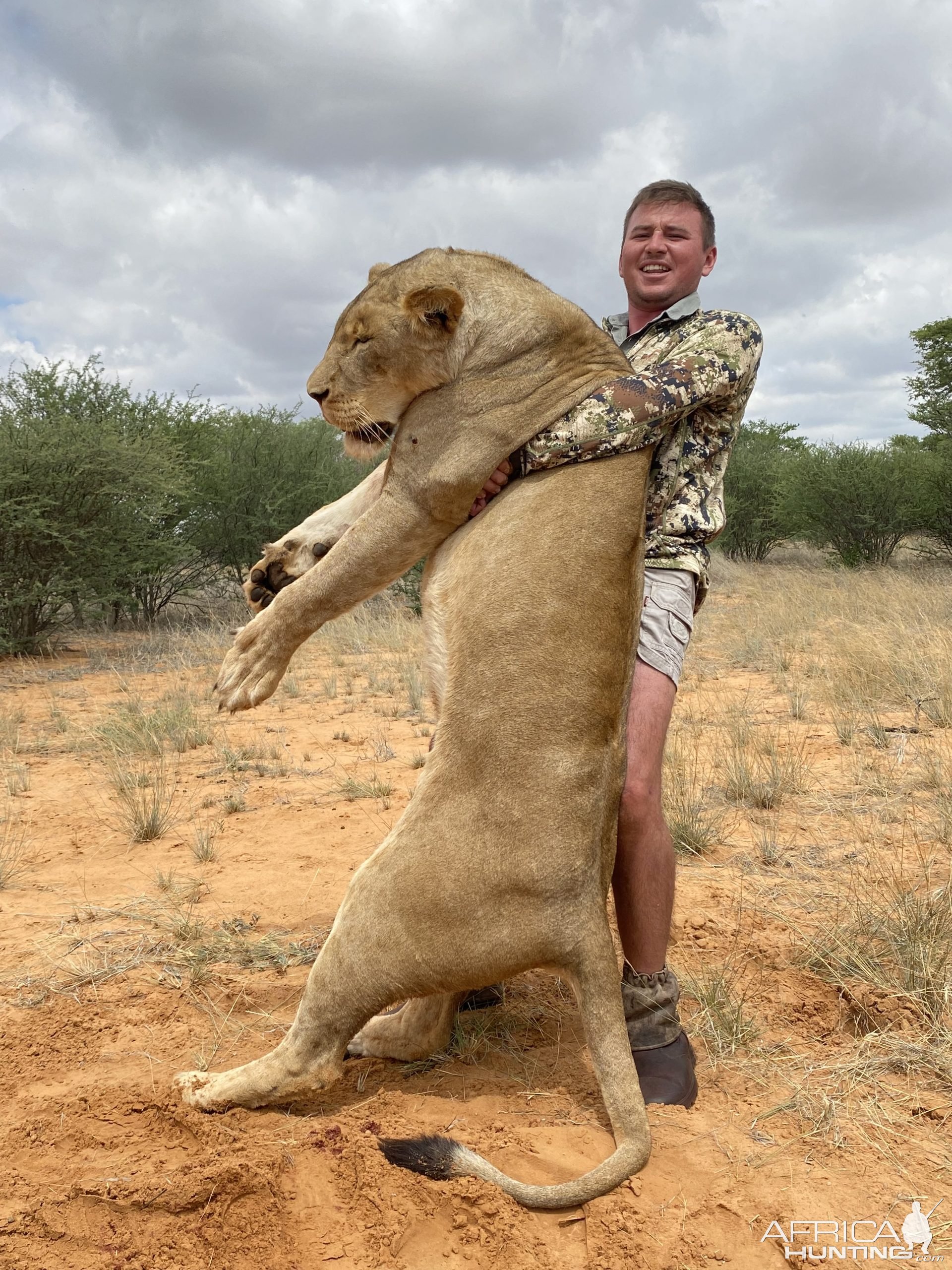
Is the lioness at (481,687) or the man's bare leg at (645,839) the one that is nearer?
the lioness at (481,687)

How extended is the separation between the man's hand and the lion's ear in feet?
1.61

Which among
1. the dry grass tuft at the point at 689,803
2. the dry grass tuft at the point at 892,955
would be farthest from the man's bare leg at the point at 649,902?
the dry grass tuft at the point at 689,803

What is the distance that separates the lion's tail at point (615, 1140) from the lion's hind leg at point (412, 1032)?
0.58m

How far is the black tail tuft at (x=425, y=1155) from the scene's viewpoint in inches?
100

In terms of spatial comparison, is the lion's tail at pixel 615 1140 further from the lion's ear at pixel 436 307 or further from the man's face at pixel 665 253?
the man's face at pixel 665 253

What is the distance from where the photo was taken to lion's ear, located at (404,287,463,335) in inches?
121

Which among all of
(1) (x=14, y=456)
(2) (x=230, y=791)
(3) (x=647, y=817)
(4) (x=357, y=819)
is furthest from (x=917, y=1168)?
(1) (x=14, y=456)

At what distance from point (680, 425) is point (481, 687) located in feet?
4.04

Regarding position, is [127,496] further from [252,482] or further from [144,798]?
[144,798]

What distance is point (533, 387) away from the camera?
3191mm

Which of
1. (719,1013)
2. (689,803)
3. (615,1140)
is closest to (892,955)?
(719,1013)

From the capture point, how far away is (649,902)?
318 cm

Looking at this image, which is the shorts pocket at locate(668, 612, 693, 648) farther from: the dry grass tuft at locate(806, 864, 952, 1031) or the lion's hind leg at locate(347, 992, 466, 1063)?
the dry grass tuft at locate(806, 864, 952, 1031)

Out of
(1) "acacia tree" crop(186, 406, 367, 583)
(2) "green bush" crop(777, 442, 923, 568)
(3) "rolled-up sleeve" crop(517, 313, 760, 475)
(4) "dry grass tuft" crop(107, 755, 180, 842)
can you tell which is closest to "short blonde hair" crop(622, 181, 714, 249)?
(3) "rolled-up sleeve" crop(517, 313, 760, 475)
